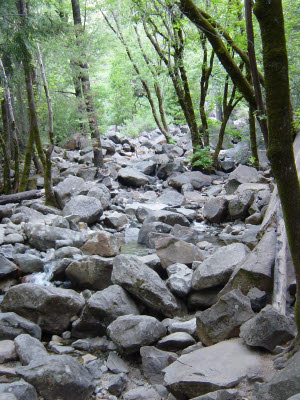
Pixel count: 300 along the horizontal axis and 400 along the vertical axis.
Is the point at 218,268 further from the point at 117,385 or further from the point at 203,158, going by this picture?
the point at 203,158

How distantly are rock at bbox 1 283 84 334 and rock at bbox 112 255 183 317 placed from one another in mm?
663

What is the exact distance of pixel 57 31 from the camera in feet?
34.3

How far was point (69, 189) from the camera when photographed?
1134 centimetres

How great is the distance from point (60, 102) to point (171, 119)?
15.7 m

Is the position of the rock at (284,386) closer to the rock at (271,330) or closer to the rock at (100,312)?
the rock at (271,330)

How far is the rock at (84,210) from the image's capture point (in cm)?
930

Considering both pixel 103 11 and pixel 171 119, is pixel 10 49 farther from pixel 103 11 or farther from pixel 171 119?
pixel 171 119

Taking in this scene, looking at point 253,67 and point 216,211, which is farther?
point 216,211

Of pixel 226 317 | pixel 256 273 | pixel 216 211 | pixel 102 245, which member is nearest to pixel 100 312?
pixel 226 317

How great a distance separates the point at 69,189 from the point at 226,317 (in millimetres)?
8423

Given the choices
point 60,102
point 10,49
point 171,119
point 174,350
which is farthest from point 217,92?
point 174,350

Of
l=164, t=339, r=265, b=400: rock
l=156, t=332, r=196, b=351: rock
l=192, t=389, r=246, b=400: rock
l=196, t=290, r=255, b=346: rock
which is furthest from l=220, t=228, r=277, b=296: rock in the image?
l=192, t=389, r=246, b=400: rock

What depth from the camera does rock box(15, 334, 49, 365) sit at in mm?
3738

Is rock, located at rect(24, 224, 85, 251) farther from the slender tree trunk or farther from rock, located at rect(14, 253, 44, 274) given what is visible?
the slender tree trunk
